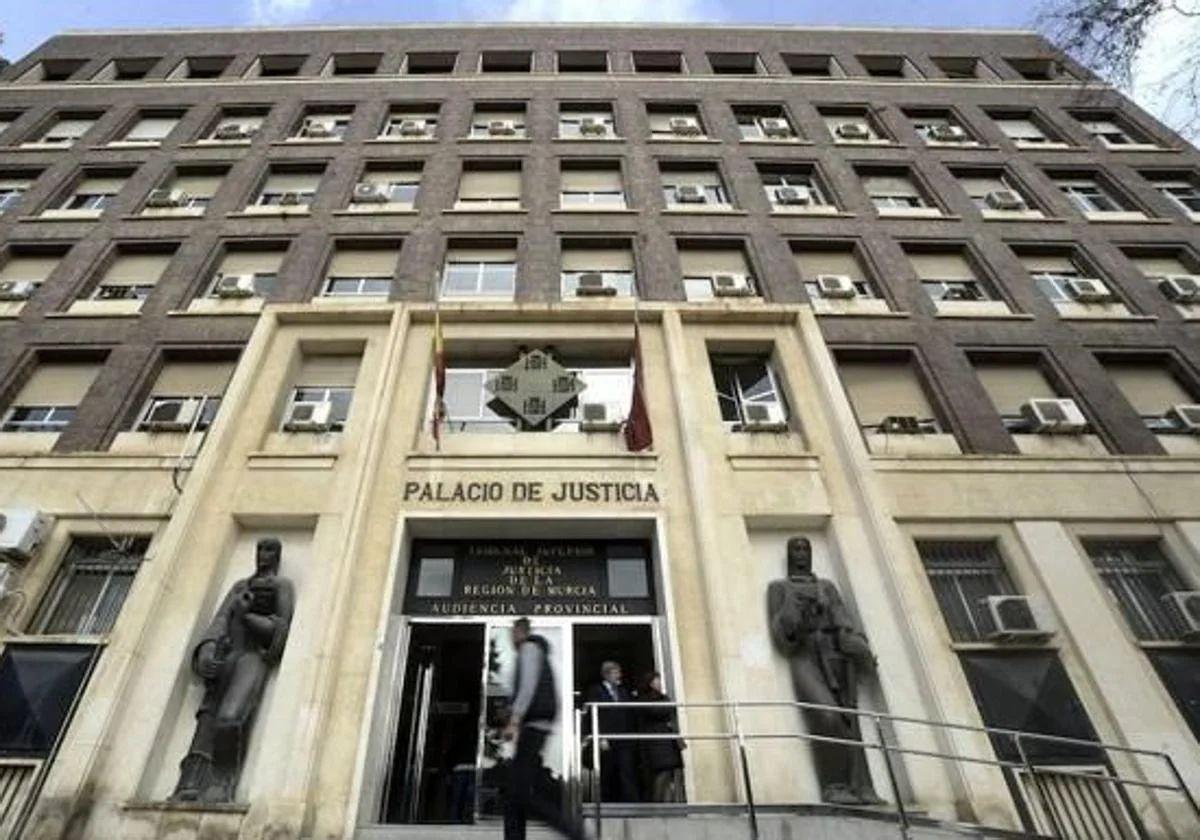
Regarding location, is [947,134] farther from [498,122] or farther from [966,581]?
[966,581]

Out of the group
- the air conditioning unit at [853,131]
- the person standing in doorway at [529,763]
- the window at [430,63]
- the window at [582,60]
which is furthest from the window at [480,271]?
the window at [430,63]

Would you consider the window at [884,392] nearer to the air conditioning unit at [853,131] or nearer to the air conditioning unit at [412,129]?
the air conditioning unit at [853,131]

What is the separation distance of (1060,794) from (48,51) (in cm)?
3094

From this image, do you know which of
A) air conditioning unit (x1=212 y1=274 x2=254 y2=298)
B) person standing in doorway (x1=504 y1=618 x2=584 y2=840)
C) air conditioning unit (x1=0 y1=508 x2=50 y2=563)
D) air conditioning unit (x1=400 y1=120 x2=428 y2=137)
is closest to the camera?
person standing in doorway (x1=504 y1=618 x2=584 y2=840)

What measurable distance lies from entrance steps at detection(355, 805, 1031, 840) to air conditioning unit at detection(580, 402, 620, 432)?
19.6 feet

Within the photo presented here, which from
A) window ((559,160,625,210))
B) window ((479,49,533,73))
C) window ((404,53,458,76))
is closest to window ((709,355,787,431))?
window ((559,160,625,210))

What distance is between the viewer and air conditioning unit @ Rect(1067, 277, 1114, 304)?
13.0 m

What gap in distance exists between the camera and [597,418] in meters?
11.0

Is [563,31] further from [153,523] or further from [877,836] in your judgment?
[877,836]

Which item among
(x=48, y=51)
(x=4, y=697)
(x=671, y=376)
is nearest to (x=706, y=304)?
(x=671, y=376)

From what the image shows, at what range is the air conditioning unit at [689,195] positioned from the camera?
15.1 metres

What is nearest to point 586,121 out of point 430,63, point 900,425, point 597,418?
point 430,63

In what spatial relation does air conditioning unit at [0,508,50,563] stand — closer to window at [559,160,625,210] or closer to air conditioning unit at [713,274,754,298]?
window at [559,160,625,210]

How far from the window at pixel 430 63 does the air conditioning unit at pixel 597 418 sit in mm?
15288
